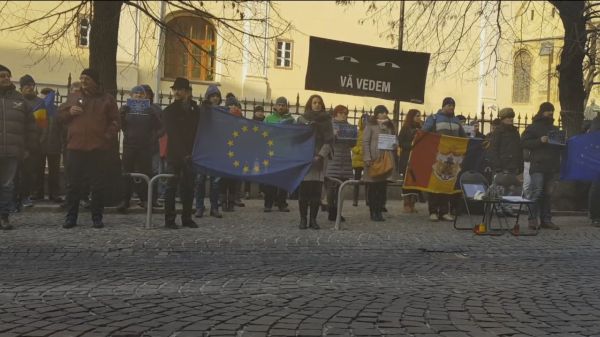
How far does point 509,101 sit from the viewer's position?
36844mm

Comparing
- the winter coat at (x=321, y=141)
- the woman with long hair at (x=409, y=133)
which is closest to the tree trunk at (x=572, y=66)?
the woman with long hair at (x=409, y=133)

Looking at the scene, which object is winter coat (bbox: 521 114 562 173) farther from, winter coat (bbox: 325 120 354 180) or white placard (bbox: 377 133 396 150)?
winter coat (bbox: 325 120 354 180)

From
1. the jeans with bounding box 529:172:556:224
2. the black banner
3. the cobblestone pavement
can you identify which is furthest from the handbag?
the black banner

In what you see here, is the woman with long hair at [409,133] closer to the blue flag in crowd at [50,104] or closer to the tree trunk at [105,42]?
the tree trunk at [105,42]

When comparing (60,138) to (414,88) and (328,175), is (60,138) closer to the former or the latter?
(328,175)

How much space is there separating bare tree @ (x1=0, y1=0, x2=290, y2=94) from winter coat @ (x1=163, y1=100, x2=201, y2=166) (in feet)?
8.59

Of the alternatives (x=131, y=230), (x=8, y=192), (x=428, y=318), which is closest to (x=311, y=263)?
(x=428, y=318)

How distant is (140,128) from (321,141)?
3.06 m

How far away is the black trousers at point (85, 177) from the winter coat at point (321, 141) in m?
2.92

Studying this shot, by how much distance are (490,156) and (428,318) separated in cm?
666

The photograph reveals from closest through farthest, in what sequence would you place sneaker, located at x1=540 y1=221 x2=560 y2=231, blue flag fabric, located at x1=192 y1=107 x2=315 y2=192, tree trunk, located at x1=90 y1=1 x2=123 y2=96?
1. blue flag fabric, located at x1=192 y1=107 x2=315 y2=192
2. sneaker, located at x1=540 y1=221 x2=560 y2=231
3. tree trunk, located at x1=90 y1=1 x2=123 y2=96

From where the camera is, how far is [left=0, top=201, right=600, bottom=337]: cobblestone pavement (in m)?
4.75

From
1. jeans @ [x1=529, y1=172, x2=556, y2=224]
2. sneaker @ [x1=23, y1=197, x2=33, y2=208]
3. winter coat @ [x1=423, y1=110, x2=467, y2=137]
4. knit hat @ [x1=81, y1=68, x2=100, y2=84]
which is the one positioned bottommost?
sneaker @ [x1=23, y1=197, x2=33, y2=208]

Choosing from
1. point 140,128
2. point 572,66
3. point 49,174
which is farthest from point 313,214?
point 572,66
